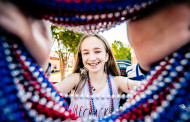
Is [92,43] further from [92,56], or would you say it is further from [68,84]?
[68,84]

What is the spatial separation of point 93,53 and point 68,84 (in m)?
0.35

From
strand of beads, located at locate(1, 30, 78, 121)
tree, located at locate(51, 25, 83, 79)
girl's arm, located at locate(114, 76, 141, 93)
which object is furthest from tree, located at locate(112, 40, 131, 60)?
strand of beads, located at locate(1, 30, 78, 121)

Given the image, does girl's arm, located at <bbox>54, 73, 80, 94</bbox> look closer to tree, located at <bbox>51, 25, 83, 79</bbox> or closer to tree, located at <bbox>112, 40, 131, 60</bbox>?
tree, located at <bbox>51, 25, 83, 79</bbox>

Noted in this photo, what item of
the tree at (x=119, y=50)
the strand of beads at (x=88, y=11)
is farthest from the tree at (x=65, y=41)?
the tree at (x=119, y=50)

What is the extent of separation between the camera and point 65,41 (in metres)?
3.95

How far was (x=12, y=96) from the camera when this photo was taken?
11.3 inches

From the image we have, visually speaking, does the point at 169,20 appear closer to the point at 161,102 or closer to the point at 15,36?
the point at 161,102

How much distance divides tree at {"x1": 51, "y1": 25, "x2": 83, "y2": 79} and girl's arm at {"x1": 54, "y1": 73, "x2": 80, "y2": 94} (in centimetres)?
266

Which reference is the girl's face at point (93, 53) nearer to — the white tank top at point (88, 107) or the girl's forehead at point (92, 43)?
the girl's forehead at point (92, 43)

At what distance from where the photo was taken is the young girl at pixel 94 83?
936 millimetres

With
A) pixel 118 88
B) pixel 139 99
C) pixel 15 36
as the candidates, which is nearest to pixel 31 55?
pixel 15 36

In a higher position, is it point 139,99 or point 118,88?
point 139,99

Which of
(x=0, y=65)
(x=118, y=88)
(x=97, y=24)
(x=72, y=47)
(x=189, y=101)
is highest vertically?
(x=72, y=47)

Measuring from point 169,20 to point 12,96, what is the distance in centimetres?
45
